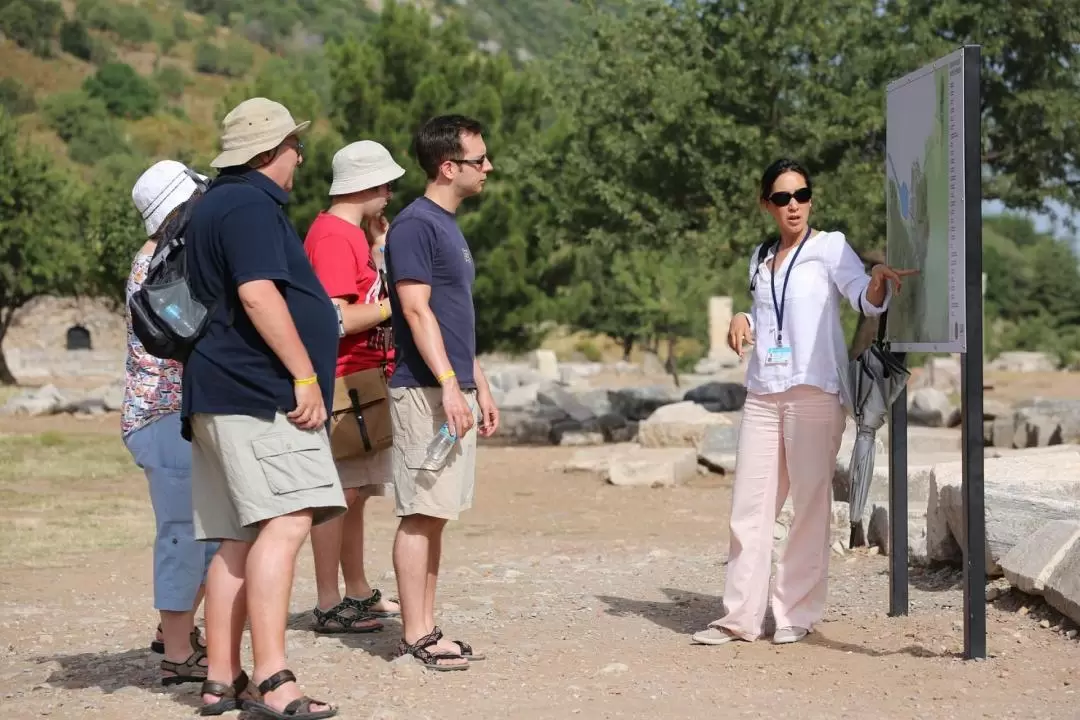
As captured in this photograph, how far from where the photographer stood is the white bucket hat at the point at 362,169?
5.87 metres

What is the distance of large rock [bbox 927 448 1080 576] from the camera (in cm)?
654

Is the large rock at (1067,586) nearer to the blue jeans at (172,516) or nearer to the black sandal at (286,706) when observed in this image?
the black sandal at (286,706)

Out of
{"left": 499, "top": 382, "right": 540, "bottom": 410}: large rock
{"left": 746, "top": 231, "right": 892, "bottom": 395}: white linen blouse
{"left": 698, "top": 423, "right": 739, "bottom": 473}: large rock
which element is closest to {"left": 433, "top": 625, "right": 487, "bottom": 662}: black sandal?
{"left": 746, "top": 231, "right": 892, "bottom": 395}: white linen blouse

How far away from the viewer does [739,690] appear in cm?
494

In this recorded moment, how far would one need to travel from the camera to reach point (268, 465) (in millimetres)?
4371

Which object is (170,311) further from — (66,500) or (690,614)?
(66,500)

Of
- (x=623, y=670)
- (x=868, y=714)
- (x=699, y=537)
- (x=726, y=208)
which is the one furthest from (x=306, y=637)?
(x=726, y=208)

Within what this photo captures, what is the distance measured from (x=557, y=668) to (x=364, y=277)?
1743mm

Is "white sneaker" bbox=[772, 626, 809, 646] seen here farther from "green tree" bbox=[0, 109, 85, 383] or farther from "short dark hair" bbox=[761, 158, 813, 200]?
"green tree" bbox=[0, 109, 85, 383]

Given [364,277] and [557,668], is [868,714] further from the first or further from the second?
[364,277]

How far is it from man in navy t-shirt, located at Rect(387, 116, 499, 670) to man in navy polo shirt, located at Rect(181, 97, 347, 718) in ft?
2.19

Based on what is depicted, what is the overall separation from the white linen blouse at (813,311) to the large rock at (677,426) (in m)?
9.27

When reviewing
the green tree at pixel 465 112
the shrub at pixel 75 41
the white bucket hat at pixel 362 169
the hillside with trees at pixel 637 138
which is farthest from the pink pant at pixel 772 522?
the shrub at pixel 75 41

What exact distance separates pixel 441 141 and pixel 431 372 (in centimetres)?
84
